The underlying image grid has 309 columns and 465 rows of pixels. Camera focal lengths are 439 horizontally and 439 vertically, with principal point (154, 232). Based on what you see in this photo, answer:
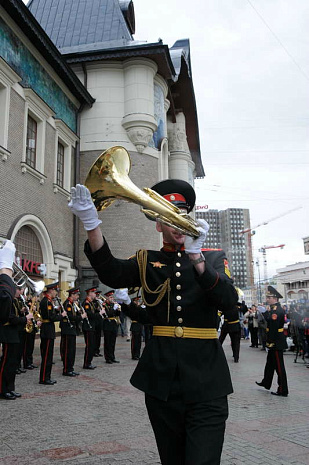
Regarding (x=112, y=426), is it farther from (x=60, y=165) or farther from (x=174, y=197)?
(x=60, y=165)

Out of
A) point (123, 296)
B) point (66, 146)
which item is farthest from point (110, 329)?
point (66, 146)

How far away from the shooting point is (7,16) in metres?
15.3

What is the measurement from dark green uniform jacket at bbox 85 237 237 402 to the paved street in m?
2.13

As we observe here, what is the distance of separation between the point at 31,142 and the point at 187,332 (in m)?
16.4

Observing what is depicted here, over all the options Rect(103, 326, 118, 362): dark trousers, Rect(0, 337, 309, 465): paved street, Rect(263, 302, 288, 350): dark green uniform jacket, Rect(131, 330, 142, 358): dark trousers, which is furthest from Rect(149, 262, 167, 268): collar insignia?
Rect(131, 330, 142, 358): dark trousers

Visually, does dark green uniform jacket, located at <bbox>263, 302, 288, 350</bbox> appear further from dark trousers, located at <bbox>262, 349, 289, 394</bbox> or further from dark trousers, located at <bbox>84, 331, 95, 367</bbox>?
dark trousers, located at <bbox>84, 331, 95, 367</bbox>

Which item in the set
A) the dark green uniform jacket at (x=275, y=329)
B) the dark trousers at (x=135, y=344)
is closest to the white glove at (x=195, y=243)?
the dark green uniform jacket at (x=275, y=329)

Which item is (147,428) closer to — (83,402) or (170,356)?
(83,402)

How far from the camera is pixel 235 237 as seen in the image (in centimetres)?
11431

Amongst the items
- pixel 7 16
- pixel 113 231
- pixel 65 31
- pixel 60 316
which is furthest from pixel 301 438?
pixel 65 31

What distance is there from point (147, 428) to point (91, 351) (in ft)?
19.1

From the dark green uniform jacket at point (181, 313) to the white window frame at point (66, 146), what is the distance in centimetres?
1689

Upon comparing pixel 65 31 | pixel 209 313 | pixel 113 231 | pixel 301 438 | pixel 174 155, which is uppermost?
pixel 65 31

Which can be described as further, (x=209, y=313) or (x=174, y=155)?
(x=174, y=155)
